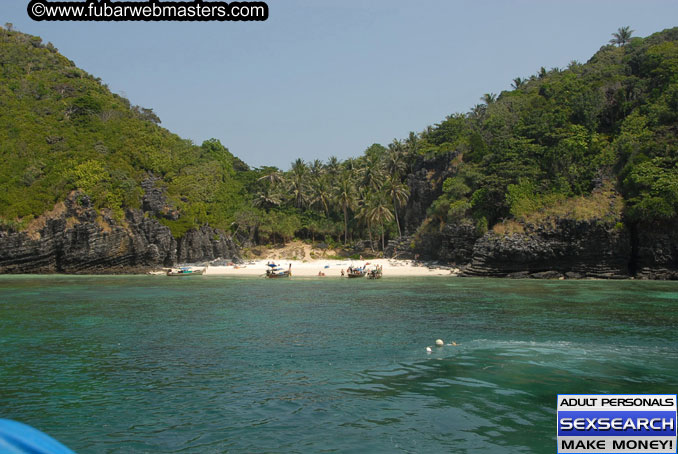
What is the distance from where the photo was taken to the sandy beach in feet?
192

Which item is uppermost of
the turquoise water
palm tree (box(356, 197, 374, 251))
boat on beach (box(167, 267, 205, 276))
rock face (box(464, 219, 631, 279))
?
palm tree (box(356, 197, 374, 251))

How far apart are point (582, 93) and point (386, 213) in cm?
3097

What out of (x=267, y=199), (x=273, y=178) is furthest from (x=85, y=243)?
(x=273, y=178)

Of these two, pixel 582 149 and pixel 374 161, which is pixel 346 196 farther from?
pixel 582 149

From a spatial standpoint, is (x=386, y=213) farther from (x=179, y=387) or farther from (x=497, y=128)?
(x=179, y=387)

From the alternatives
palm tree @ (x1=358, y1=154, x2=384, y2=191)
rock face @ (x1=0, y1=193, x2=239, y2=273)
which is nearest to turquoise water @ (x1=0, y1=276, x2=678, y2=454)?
rock face @ (x1=0, y1=193, x2=239, y2=273)

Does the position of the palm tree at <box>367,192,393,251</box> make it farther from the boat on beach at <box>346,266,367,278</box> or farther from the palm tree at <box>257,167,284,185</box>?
the palm tree at <box>257,167,284,185</box>

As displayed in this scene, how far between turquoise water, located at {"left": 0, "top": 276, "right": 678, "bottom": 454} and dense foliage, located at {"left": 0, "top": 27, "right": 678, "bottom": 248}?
89.5 feet

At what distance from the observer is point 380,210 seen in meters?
74.6

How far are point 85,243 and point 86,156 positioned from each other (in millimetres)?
14861

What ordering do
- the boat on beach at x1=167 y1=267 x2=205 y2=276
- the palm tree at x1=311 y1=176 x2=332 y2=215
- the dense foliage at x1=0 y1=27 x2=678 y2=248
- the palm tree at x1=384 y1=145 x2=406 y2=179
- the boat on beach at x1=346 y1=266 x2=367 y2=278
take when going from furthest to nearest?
the palm tree at x1=311 y1=176 x2=332 y2=215 → the palm tree at x1=384 y1=145 x2=406 y2=179 → the boat on beach at x1=167 y1=267 x2=205 y2=276 → the boat on beach at x1=346 y1=266 x2=367 y2=278 → the dense foliage at x1=0 y1=27 x2=678 y2=248

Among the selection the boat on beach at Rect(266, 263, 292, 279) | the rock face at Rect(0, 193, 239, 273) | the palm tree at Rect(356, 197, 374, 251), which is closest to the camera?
the rock face at Rect(0, 193, 239, 273)

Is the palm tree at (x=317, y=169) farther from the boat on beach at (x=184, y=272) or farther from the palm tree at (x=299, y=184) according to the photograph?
the boat on beach at (x=184, y=272)

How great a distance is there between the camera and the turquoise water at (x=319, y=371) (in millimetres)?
10008
